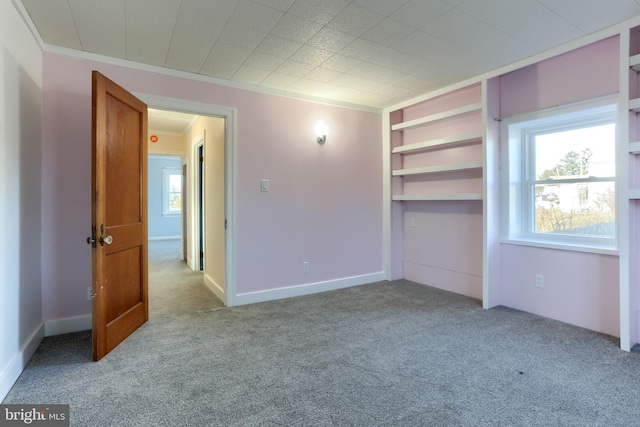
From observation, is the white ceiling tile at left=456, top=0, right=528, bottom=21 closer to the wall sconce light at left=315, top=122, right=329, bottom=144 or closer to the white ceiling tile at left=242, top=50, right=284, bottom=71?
the white ceiling tile at left=242, top=50, right=284, bottom=71

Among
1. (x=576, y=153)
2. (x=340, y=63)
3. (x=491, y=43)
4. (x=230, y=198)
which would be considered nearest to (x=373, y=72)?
(x=340, y=63)

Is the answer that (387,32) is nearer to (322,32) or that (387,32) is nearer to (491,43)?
(322,32)

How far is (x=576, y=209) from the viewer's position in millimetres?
3105

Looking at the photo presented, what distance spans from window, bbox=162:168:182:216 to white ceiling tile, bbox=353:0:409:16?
9.62m

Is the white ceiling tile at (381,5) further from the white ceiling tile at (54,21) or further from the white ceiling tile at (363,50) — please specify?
the white ceiling tile at (54,21)

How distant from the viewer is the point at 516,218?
3.53 metres

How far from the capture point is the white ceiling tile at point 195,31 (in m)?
2.19

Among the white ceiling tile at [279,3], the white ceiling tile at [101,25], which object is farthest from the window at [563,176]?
the white ceiling tile at [101,25]

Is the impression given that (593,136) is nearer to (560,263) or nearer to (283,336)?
(560,263)

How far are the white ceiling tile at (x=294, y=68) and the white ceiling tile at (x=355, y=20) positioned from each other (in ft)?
2.34

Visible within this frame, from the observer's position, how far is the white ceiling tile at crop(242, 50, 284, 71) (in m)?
2.91

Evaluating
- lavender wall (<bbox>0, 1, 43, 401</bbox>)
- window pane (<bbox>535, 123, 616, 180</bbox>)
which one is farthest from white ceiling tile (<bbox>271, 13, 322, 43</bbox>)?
window pane (<bbox>535, 123, 616, 180</bbox>)

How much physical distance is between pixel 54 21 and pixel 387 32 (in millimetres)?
2443

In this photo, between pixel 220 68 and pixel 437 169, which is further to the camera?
pixel 437 169
